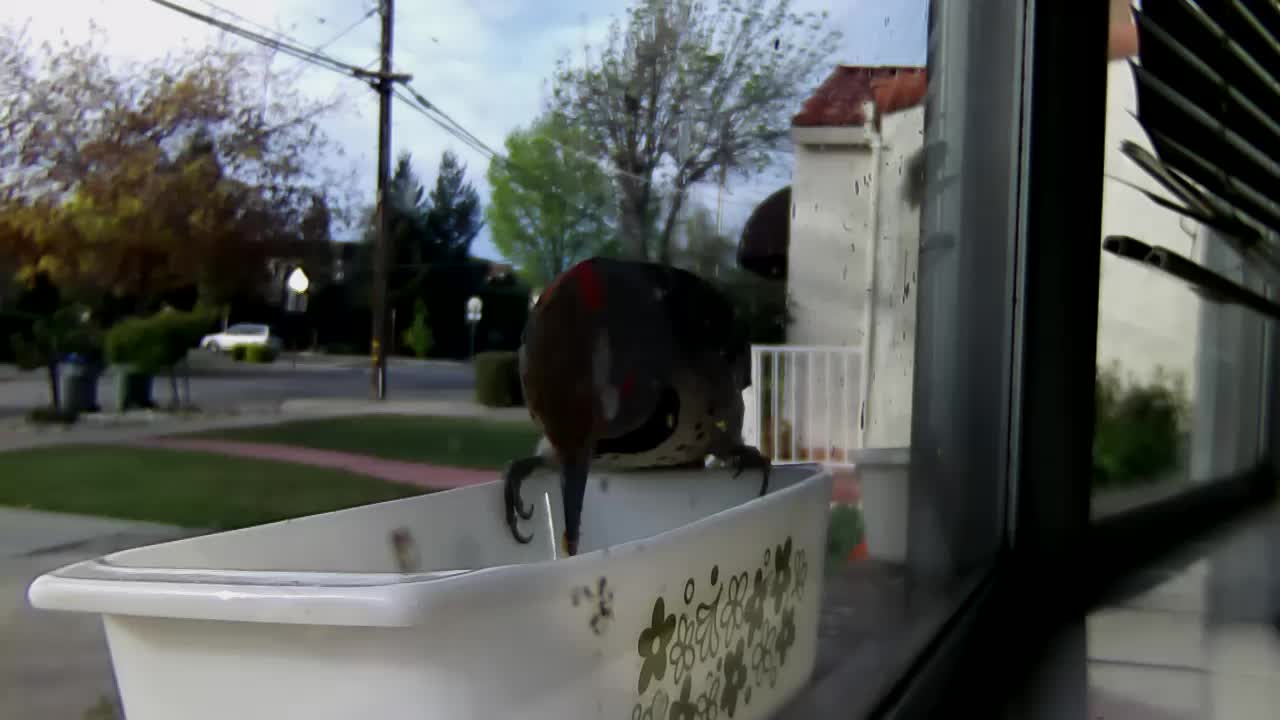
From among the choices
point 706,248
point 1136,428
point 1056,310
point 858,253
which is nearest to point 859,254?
point 858,253

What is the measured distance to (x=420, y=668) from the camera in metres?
0.26

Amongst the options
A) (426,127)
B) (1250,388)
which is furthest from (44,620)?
(1250,388)

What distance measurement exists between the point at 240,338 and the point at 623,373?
180mm

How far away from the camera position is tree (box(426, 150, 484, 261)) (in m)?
0.31

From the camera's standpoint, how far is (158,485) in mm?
246

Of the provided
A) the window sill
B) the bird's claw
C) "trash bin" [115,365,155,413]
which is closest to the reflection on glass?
the window sill

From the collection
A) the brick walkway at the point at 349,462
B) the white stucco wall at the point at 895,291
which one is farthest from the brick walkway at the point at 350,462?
the white stucco wall at the point at 895,291

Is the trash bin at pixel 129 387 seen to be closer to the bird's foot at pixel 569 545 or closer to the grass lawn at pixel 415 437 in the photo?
the grass lawn at pixel 415 437

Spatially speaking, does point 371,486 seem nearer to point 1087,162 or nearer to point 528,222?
point 528,222

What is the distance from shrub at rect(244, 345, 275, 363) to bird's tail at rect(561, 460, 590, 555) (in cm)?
17

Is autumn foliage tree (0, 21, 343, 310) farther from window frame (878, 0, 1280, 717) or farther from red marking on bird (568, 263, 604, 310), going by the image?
window frame (878, 0, 1280, 717)

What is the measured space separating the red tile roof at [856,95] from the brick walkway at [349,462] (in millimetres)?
283

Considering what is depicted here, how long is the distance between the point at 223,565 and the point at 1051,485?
1.37 metres

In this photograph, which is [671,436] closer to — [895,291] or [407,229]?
[407,229]
